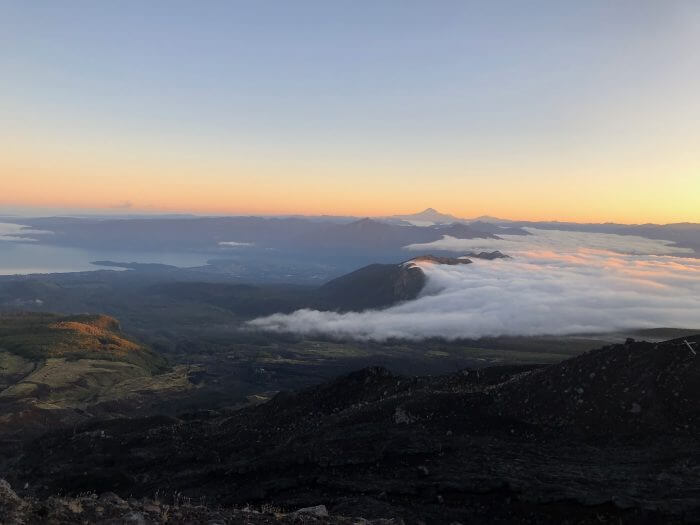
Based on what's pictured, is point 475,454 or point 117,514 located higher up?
point 117,514

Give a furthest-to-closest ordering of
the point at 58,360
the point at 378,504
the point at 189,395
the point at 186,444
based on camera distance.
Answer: the point at 58,360 → the point at 189,395 → the point at 186,444 → the point at 378,504

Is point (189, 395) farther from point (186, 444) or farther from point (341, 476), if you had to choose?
point (341, 476)

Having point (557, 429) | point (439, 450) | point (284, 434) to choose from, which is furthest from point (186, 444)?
point (557, 429)

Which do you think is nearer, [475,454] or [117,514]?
[117,514]

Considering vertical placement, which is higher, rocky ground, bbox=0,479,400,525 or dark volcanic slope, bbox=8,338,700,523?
rocky ground, bbox=0,479,400,525

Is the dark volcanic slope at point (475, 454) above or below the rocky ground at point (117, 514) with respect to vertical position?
below

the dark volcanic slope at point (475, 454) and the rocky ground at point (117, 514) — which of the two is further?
the dark volcanic slope at point (475, 454)

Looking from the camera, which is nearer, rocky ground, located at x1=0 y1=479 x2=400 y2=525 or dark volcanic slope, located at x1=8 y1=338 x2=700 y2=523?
rocky ground, located at x1=0 y1=479 x2=400 y2=525

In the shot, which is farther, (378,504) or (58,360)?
(58,360)
